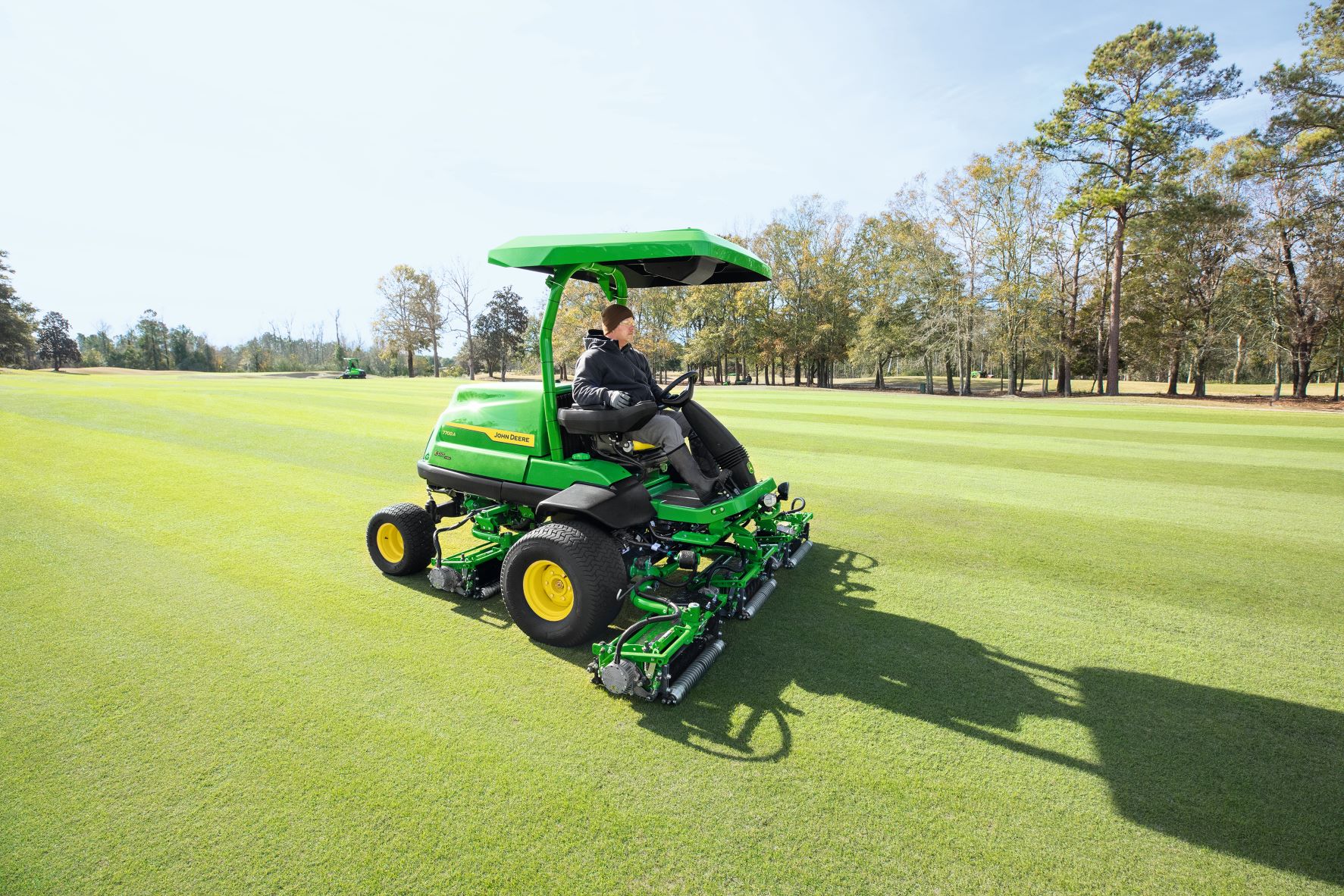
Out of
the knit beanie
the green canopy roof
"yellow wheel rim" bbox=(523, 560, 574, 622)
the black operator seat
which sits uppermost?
the green canopy roof

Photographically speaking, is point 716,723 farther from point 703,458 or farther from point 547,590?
point 703,458

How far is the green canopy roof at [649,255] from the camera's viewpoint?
3.61m

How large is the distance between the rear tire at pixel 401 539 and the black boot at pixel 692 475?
2160 mm

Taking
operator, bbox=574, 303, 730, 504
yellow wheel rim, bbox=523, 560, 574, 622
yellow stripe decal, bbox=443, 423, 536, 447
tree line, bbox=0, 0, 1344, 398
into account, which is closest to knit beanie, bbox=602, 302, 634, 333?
operator, bbox=574, 303, 730, 504

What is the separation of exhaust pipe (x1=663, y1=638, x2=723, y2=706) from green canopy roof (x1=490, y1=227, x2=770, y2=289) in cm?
216

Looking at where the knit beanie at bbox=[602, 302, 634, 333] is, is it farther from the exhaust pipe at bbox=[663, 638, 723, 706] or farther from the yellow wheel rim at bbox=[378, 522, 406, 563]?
the yellow wheel rim at bbox=[378, 522, 406, 563]

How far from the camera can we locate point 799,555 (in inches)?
213

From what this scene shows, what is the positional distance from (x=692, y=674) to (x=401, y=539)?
2.92 metres

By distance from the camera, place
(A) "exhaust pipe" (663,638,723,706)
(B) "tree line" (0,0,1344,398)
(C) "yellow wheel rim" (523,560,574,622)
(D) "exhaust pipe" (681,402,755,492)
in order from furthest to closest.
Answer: (B) "tree line" (0,0,1344,398) < (D) "exhaust pipe" (681,402,755,492) < (C) "yellow wheel rim" (523,560,574,622) < (A) "exhaust pipe" (663,638,723,706)

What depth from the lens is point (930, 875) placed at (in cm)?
219

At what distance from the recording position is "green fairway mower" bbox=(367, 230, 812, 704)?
363 cm

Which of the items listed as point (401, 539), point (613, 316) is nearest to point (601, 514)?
point (613, 316)

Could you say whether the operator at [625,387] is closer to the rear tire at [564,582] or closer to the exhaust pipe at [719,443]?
the exhaust pipe at [719,443]

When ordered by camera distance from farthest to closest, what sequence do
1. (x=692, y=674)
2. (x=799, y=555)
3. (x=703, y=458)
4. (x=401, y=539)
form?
1. (x=799, y=555)
2. (x=401, y=539)
3. (x=703, y=458)
4. (x=692, y=674)
